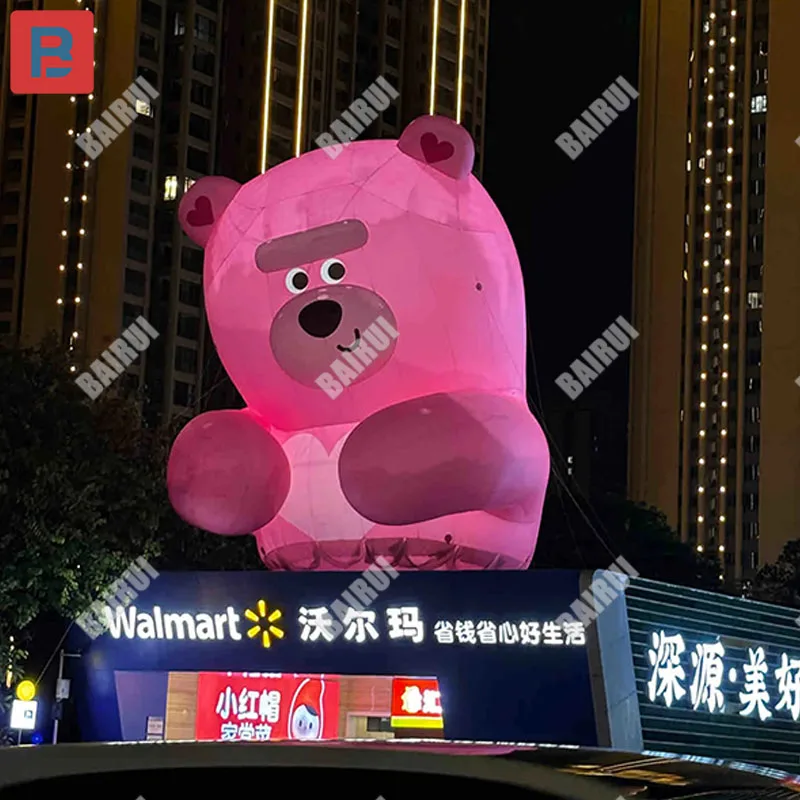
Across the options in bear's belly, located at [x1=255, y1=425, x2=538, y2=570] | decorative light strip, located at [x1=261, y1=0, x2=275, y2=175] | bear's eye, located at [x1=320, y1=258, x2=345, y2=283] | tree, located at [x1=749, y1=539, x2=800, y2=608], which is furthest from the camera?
decorative light strip, located at [x1=261, y1=0, x2=275, y2=175]

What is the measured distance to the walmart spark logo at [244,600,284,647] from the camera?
13102mm

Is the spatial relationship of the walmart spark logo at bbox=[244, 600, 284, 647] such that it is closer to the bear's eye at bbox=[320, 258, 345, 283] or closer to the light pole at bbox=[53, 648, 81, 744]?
the light pole at bbox=[53, 648, 81, 744]

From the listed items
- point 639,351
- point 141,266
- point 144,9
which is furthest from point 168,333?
point 639,351

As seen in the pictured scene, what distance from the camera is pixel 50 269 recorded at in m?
59.1

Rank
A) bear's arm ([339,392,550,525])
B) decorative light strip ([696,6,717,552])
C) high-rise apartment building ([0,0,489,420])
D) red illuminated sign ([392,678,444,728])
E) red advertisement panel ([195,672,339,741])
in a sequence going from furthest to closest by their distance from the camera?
1. decorative light strip ([696,6,717,552])
2. high-rise apartment building ([0,0,489,420])
3. red advertisement panel ([195,672,339,741])
4. red illuminated sign ([392,678,444,728])
5. bear's arm ([339,392,550,525])

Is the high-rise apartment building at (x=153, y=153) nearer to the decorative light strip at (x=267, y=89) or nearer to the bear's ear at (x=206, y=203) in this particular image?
the decorative light strip at (x=267, y=89)

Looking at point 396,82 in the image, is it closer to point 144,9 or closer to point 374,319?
point 144,9

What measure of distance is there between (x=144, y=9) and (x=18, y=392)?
46.3 meters

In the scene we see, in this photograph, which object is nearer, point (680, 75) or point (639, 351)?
point (639, 351)

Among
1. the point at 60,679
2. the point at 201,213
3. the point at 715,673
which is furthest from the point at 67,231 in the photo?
the point at 715,673

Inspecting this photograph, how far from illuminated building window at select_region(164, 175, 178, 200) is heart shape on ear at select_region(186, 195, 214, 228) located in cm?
5020

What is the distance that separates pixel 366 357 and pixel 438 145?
1.72m

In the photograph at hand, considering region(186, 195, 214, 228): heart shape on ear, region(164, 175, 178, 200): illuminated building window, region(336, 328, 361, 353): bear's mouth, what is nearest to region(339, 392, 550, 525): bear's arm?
region(336, 328, 361, 353): bear's mouth

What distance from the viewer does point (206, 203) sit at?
494 inches
